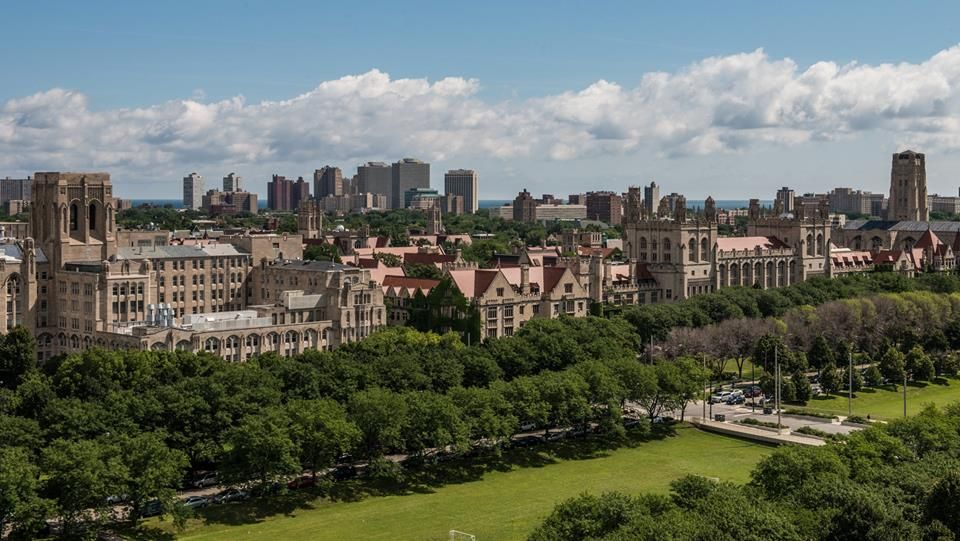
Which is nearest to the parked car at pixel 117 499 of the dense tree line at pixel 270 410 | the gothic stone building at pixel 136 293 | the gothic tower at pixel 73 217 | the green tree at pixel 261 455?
the dense tree line at pixel 270 410

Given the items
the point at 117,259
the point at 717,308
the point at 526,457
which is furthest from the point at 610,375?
the point at 117,259

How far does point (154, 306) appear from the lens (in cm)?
14100

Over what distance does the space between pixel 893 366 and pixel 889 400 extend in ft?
22.0

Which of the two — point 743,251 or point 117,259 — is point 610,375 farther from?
point 743,251

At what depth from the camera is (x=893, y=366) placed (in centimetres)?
13550

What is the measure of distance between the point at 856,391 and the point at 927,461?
174ft

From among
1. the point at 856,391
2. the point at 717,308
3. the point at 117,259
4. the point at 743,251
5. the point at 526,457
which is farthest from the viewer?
the point at 743,251

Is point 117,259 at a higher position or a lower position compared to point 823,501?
higher

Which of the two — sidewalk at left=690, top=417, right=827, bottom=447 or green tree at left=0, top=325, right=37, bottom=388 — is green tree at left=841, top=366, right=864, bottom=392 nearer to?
sidewalk at left=690, top=417, right=827, bottom=447

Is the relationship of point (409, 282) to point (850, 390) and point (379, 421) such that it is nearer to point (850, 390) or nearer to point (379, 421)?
point (850, 390)

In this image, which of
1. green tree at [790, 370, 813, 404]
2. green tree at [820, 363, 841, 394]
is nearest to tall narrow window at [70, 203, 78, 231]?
green tree at [790, 370, 813, 404]

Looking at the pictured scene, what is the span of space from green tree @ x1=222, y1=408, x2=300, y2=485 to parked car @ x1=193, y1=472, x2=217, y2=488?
472 cm

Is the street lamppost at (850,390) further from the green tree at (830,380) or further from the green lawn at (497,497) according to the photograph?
the green lawn at (497,497)

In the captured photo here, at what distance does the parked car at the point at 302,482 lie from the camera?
295ft
